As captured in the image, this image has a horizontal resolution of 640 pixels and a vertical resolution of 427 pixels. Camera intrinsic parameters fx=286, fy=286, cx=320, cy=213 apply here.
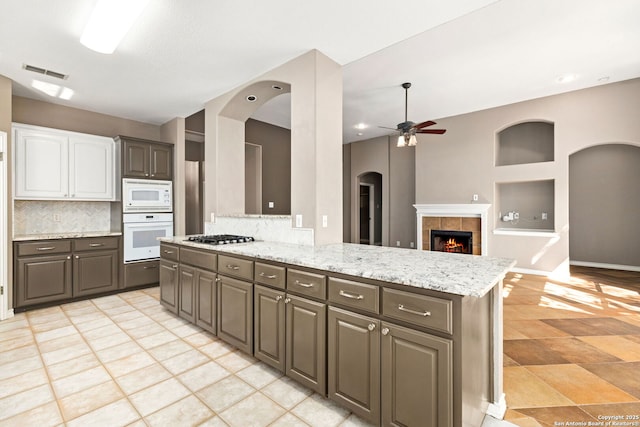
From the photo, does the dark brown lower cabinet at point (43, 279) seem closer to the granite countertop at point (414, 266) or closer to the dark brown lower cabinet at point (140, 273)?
the dark brown lower cabinet at point (140, 273)

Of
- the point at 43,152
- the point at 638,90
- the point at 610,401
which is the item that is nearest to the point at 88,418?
the point at 610,401

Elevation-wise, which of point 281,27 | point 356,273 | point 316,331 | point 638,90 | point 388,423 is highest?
point 638,90

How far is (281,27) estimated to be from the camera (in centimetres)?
235

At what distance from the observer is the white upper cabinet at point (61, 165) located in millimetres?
3588

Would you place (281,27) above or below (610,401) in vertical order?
above

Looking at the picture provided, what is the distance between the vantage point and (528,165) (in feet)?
17.0

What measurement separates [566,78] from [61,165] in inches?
286

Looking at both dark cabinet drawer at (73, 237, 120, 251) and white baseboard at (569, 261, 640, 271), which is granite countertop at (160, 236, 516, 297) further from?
white baseboard at (569, 261, 640, 271)

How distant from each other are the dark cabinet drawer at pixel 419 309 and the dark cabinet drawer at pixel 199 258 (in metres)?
1.70

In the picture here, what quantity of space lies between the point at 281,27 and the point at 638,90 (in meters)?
5.50

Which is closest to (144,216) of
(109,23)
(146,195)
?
(146,195)

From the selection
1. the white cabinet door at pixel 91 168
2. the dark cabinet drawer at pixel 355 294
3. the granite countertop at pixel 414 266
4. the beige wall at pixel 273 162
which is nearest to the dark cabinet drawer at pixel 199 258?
the granite countertop at pixel 414 266

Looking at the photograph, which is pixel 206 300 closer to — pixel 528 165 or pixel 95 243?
pixel 95 243

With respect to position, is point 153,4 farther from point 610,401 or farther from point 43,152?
point 610,401
